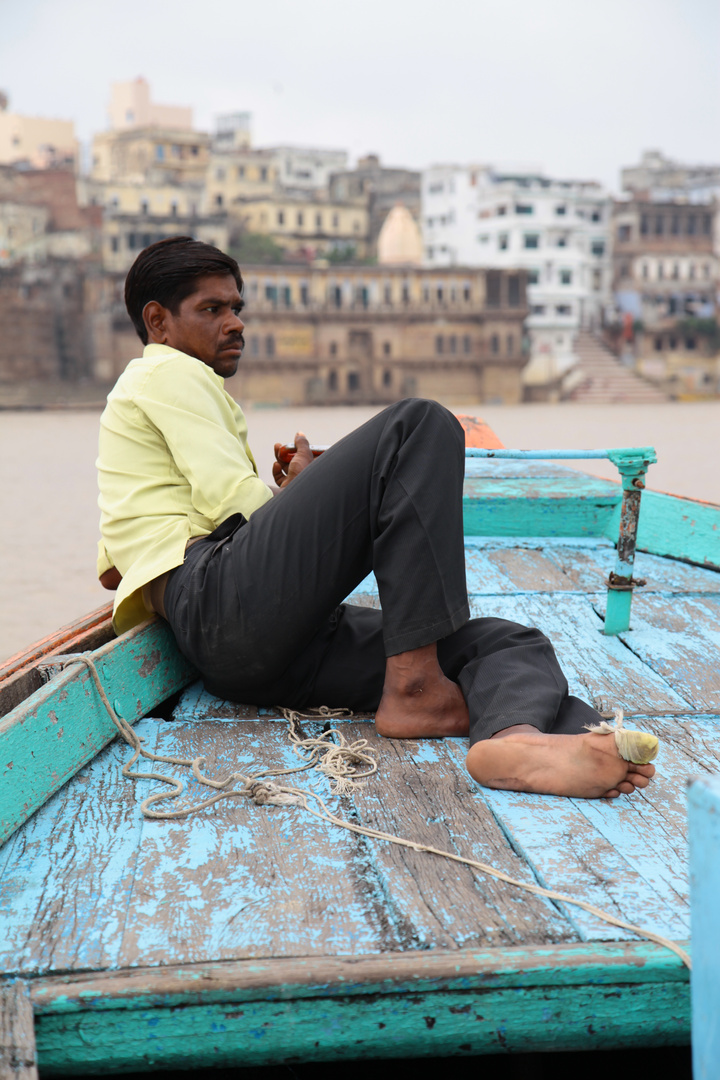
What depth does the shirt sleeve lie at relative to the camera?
6.00 ft

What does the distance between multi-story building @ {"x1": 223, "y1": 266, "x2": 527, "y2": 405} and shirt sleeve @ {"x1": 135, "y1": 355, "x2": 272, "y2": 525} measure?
1303 inches

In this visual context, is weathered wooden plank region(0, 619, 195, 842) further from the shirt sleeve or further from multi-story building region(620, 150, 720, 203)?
multi-story building region(620, 150, 720, 203)

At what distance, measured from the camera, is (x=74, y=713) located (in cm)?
165

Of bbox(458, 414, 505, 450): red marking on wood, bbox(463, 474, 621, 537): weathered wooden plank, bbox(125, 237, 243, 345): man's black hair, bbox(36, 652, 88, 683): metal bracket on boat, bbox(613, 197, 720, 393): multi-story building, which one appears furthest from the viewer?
bbox(613, 197, 720, 393): multi-story building

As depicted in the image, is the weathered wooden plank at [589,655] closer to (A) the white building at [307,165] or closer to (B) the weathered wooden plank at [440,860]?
(B) the weathered wooden plank at [440,860]

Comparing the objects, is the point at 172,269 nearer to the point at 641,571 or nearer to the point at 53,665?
the point at 53,665

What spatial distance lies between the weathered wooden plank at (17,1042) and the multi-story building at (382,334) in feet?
112

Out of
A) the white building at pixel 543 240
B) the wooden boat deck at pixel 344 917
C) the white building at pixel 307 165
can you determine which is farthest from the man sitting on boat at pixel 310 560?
the white building at pixel 307 165

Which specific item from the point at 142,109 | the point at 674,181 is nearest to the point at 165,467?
the point at 674,181

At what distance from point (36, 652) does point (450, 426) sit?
976 mm

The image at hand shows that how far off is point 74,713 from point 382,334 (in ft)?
117

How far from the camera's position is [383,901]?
4.09ft

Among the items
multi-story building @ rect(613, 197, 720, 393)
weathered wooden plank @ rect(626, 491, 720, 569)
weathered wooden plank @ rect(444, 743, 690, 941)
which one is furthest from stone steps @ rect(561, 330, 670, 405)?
weathered wooden plank @ rect(444, 743, 690, 941)

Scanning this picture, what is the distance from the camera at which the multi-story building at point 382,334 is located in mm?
35031
